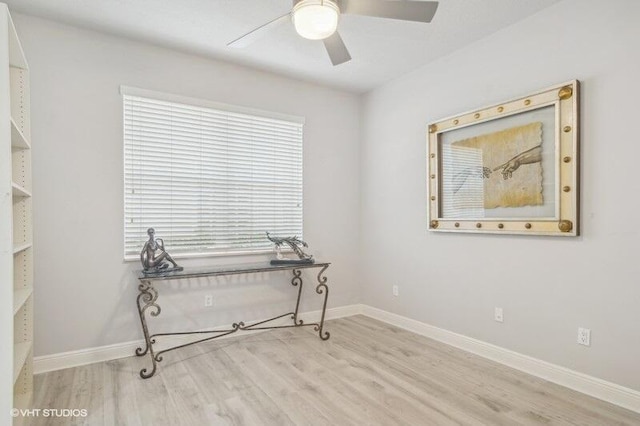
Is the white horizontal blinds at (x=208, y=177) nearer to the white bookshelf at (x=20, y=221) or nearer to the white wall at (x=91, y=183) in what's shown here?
the white wall at (x=91, y=183)

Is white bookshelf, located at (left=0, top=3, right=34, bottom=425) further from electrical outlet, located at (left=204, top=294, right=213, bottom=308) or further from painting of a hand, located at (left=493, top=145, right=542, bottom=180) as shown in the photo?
painting of a hand, located at (left=493, top=145, right=542, bottom=180)

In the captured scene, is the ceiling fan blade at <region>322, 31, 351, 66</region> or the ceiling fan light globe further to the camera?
the ceiling fan blade at <region>322, 31, 351, 66</region>

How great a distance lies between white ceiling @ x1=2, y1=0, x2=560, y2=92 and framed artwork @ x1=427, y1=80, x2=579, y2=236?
665mm

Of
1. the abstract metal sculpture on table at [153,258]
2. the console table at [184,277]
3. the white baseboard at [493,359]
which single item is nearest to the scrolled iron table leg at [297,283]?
the console table at [184,277]

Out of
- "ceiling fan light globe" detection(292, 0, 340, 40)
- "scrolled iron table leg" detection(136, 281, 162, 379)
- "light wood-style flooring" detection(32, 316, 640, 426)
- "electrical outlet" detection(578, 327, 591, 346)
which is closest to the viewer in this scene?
"ceiling fan light globe" detection(292, 0, 340, 40)

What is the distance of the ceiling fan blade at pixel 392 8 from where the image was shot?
177 cm

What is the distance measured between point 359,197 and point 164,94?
245cm

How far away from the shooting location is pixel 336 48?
224 centimetres

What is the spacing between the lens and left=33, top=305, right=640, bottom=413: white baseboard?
2264 mm

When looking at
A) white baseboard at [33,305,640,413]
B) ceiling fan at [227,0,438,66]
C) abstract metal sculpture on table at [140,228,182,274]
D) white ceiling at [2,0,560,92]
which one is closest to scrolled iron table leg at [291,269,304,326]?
white baseboard at [33,305,640,413]

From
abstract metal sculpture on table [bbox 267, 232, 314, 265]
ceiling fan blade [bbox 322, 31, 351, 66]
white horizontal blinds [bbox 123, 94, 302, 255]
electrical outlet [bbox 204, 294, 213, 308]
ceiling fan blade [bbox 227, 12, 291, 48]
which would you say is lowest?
electrical outlet [bbox 204, 294, 213, 308]

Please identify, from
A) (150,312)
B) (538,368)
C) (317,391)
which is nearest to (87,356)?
(150,312)

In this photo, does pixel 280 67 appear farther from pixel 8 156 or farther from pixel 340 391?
pixel 340 391

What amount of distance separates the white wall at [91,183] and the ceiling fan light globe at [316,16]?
191 cm
